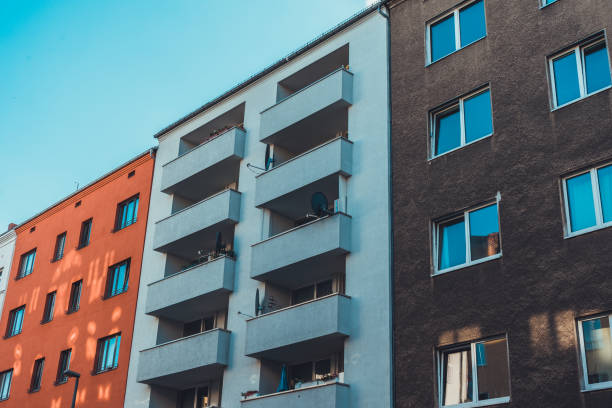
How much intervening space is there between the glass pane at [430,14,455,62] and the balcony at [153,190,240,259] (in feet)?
29.9

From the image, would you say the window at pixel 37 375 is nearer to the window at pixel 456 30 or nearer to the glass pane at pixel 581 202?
the window at pixel 456 30

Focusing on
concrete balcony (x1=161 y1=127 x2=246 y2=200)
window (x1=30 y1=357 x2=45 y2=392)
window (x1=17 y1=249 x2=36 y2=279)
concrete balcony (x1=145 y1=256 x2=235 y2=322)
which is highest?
concrete balcony (x1=161 y1=127 x2=246 y2=200)

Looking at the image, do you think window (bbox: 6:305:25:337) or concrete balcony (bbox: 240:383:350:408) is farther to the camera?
window (bbox: 6:305:25:337)

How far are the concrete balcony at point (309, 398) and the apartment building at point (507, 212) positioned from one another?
6.13 ft

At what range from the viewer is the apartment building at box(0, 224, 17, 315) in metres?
40.6

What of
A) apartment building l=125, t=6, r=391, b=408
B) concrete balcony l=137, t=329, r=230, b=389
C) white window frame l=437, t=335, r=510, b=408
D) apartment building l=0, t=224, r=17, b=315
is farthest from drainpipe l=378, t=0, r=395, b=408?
apartment building l=0, t=224, r=17, b=315

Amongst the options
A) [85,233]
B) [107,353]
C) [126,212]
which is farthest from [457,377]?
[85,233]

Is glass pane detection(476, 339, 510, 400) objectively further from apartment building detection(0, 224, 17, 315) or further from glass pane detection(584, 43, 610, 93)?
apartment building detection(0, 224, 17, 315)

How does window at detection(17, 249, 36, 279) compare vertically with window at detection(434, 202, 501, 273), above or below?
above

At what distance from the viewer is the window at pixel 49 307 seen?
35700 millimetres

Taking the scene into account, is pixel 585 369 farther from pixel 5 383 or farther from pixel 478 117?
pixel 5 383

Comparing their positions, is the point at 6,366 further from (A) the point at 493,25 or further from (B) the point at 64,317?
(A) the point at 493,25

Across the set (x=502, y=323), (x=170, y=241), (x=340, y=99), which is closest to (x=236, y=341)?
(x=170, y=241)

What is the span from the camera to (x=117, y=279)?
108ft
